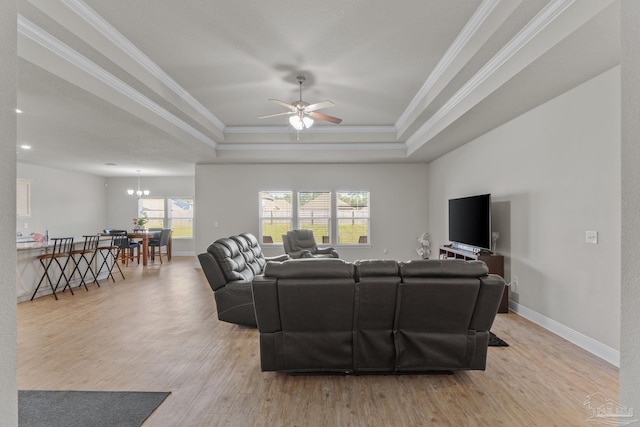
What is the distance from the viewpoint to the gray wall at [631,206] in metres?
1.08

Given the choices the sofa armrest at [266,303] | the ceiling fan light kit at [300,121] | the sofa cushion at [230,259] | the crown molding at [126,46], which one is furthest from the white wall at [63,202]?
the sofa armrest at [266,303]

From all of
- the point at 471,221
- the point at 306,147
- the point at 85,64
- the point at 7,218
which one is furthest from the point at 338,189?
the point at 7,218

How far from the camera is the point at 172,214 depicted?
36.7 feet

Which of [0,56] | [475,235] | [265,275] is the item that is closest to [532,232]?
[475,235]

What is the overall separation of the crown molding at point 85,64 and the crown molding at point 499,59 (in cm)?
403

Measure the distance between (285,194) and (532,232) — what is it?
17.5 feet

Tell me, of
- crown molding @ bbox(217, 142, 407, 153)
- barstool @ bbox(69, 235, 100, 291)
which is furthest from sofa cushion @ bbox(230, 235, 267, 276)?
barstool @ bbox(69, 235, 100, 291)

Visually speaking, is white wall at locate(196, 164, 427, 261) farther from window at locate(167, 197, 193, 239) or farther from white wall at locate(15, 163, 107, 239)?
white wall at locate(15, 163, 107, 239)

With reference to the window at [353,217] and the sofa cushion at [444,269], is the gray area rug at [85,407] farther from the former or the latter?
the window at [353,217]

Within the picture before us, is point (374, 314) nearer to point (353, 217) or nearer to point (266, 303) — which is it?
point (266, 303)

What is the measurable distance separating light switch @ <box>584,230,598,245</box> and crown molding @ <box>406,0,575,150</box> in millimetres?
1832

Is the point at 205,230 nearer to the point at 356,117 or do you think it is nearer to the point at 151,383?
the point at 356,117

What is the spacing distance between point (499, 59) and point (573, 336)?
2895 mm

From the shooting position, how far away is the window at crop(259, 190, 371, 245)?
8.16 m
